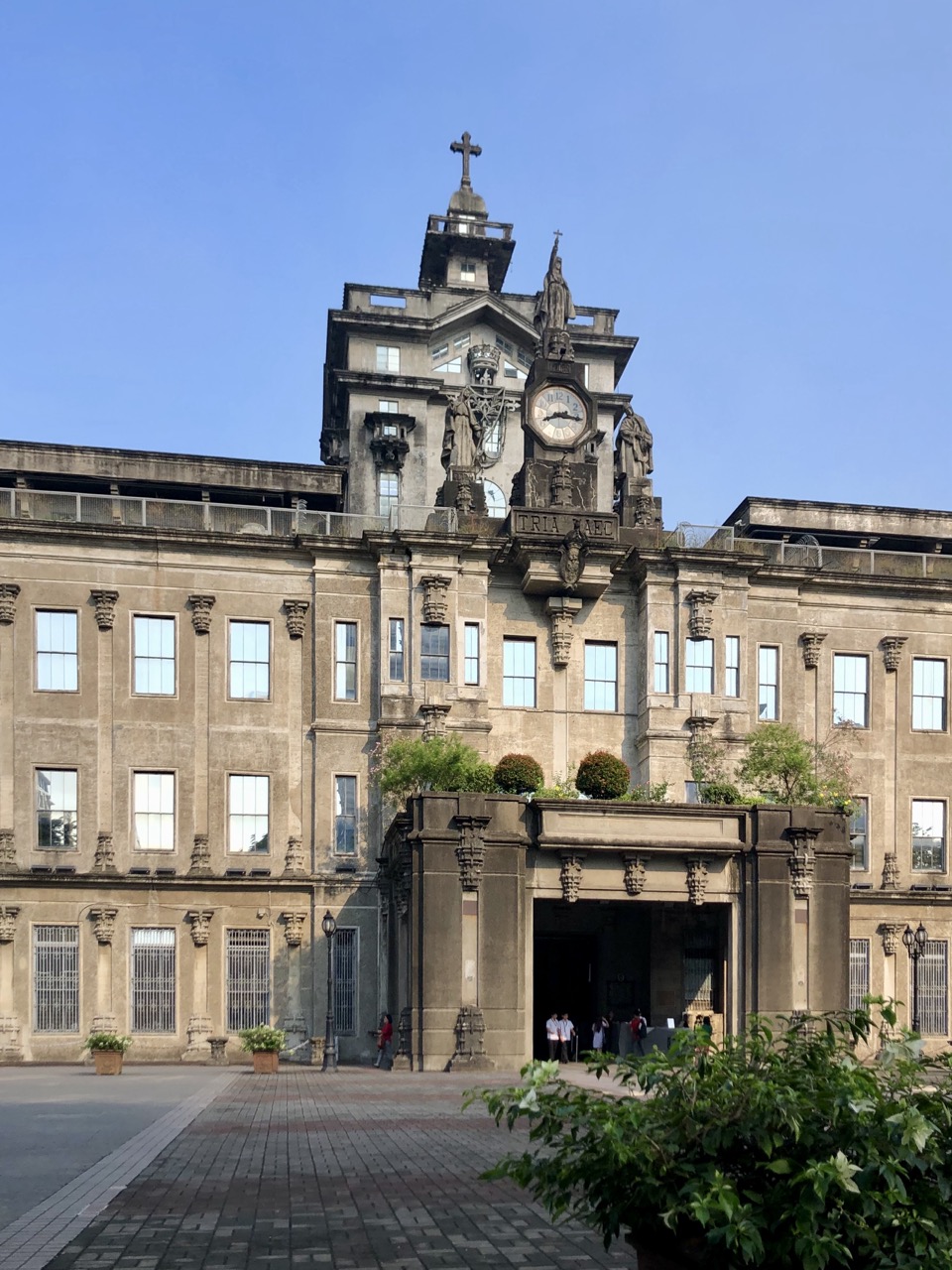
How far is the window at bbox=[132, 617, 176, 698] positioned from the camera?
44125 millimetres

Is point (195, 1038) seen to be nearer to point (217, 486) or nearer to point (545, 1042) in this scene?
point (545, 1042)

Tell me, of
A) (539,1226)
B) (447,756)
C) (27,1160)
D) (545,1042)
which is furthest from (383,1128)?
(545,1042)

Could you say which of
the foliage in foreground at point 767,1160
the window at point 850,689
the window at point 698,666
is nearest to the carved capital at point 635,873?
the window at point 698,666

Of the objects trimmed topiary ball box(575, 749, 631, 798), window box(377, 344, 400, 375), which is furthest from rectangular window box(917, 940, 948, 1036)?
window box(377, 344, 400, 375)

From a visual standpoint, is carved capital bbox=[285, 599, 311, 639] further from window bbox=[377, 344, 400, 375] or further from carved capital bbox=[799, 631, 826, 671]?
window bbox=[377, 344, 400, 375]

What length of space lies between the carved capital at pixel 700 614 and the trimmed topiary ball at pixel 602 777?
7.85m

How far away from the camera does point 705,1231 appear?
283 inches

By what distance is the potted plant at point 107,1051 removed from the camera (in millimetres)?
33719

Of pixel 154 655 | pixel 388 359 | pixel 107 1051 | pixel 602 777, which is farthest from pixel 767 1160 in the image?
pixel 388 359

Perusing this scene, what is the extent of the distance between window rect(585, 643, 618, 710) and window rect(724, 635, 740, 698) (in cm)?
349

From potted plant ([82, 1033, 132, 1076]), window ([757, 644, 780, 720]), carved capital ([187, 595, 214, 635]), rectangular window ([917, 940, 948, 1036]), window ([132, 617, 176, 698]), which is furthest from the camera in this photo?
window ([757, 644, 780, 720])

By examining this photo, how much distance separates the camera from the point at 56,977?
41750 mm

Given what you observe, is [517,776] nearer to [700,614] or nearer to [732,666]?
[700,614]

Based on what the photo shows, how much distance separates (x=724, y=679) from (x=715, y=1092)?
38.9 meters
